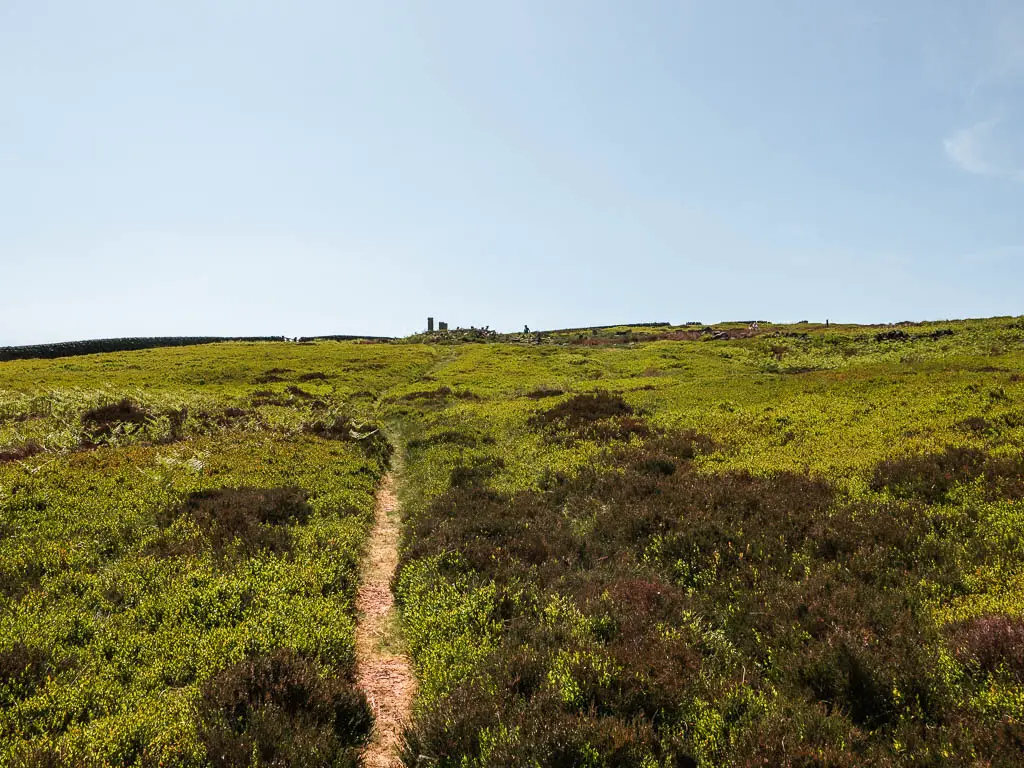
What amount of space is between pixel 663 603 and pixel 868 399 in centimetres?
1677

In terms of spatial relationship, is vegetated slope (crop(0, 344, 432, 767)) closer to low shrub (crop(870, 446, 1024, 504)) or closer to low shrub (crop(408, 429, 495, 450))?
low shrub (crop(408, 429, 495, 450))

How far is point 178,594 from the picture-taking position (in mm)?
8156

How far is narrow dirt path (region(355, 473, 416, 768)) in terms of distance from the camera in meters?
6.14

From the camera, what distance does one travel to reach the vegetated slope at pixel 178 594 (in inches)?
214

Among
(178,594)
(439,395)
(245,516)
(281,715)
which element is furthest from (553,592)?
(439,395)

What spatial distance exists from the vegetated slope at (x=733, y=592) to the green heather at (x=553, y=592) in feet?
0.14

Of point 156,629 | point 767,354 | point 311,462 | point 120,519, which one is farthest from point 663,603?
point 767,354

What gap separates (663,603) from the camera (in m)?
7.93

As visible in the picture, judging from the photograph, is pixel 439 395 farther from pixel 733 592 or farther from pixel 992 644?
pixel 992 644

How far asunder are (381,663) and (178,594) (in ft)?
11.9

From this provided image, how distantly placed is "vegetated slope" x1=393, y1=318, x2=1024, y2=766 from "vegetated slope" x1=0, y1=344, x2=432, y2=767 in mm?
1531

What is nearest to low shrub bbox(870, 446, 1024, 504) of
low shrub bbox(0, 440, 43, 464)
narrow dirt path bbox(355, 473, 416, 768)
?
narrow dirt path bbox(355, 473, 416, 768)

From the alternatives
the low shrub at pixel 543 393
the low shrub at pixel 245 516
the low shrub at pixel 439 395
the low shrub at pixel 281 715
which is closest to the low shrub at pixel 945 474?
the low shrub at pixel 281 715

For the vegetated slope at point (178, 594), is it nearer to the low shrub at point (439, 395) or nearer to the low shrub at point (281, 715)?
the low shrub at point (281, 715)
